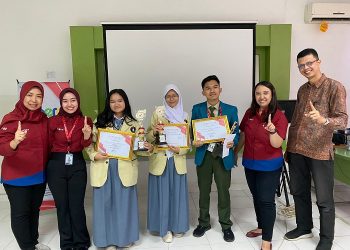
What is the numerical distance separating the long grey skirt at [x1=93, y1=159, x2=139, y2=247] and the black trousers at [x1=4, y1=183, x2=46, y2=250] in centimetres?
51

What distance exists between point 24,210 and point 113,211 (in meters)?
0.71

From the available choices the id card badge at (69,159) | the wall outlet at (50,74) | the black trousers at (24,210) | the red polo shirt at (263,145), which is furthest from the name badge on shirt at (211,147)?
the wall outlet at (50,74)

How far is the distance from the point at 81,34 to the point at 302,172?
9.79 ft

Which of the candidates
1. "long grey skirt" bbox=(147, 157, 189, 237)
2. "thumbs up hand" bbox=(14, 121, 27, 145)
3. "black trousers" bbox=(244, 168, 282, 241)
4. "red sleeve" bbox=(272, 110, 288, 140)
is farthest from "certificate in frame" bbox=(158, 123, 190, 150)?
"thumbs up hand" bbox=(14, 121, 27, 145)

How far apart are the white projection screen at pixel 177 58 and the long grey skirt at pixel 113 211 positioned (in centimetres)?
152

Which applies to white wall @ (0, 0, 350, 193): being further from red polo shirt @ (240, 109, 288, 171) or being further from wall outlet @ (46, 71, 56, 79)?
red polo shirt @ (240, 109, 288, 171)

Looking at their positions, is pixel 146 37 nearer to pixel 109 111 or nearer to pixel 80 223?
pixel 109 111

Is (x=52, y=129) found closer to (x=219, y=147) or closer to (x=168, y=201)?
(x=168, y=201)

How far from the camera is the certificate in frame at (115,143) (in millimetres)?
2348

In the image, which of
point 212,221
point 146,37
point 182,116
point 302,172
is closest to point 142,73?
point 146,37

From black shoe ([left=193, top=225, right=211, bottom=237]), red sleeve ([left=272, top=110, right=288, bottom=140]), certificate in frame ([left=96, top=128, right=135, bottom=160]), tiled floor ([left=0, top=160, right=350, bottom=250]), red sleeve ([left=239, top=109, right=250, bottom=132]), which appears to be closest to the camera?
red sleeve ([left=272, top=110, right=288, bottom=140])

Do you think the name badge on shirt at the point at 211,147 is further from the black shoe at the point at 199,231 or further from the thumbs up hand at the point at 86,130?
the thumbs up hand at the point at 86,130

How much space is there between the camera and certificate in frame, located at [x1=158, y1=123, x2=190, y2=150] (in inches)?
98.3

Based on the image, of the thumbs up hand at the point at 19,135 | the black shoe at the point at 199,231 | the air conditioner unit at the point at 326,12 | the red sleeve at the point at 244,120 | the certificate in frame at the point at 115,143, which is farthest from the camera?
the air conditioner unit at the point at 326,12
